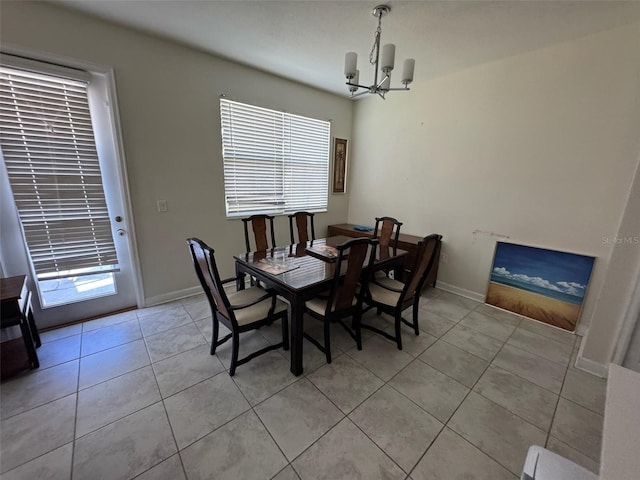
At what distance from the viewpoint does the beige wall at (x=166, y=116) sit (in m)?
2.09

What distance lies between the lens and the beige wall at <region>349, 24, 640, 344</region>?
2.25 meters

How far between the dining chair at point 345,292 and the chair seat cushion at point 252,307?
29 cm

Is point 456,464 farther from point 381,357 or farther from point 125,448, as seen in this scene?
point 125,448

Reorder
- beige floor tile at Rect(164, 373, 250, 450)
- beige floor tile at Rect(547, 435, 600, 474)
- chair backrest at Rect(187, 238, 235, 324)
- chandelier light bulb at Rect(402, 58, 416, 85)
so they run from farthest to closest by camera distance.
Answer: chandelier light bulb at Rect(402, 58, 416, 85), chair backrest at Rect(187, 238, 235, 324), beige floor tile at Rect(164, 373, 250, 450), beige floor tile at Rect(547, 435, 600, 474)

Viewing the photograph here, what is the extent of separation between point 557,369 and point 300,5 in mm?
3482

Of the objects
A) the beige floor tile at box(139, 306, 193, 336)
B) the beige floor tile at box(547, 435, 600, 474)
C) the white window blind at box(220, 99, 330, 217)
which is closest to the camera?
the beige floor tile at box(547, 435, 600, 474)

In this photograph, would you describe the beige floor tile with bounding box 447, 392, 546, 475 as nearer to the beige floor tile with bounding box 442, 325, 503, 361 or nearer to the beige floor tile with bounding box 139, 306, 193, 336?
the beige floor tile with bounding box 442, 325, 503, 361

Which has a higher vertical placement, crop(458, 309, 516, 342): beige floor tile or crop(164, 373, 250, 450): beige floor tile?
crop(458, 309, 516, 342): beige floor tile

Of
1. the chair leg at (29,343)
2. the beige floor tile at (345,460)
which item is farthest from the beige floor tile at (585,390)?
the chair leg at (29,343)

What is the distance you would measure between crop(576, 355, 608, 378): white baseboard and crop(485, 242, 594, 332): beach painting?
667 millimetres

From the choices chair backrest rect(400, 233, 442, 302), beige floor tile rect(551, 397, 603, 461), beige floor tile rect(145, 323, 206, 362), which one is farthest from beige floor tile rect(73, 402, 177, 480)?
beige floor tile rect(551, 397, 603, 461)

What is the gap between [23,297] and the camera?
1.95 meters

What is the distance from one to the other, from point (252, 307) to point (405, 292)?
4.17 feet

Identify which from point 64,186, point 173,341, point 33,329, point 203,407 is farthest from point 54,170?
point 203,407
